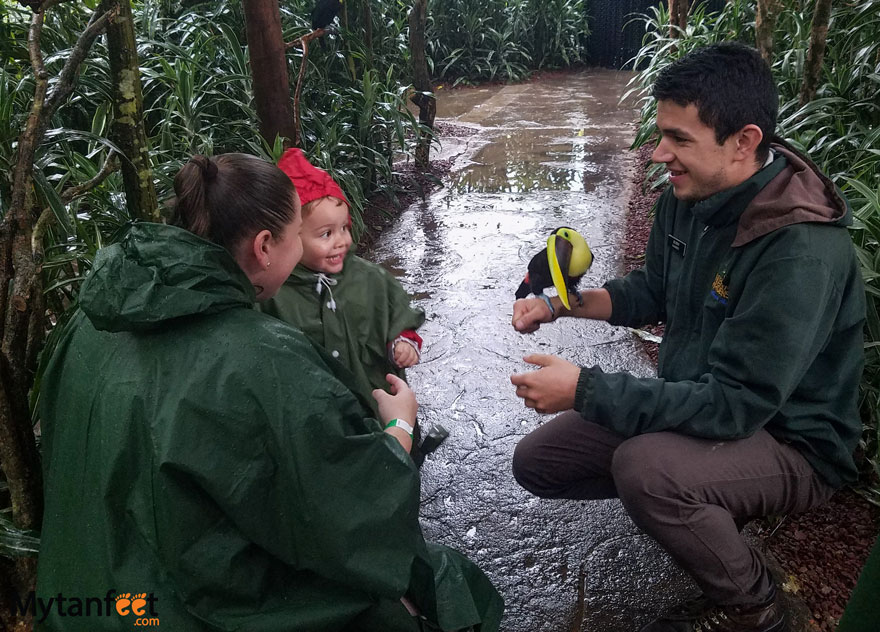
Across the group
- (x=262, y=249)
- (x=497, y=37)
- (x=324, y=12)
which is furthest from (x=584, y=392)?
(x=497, y=37)

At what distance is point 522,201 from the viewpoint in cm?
602

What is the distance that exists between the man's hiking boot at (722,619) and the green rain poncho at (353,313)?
104cm

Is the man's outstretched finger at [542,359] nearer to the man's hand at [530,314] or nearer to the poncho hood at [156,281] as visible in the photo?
the man's hand at [530,314]

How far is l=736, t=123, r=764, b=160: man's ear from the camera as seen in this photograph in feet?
5.81

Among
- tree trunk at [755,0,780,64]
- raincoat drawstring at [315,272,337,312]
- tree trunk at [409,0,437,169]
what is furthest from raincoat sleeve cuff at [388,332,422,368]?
tree trunk at [409,0,437,169]

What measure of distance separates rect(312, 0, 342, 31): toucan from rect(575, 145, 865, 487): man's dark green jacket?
4.15 metres

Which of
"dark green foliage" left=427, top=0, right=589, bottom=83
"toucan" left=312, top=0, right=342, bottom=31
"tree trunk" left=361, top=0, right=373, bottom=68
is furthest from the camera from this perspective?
"dark green foliage" left=427, top=0, right=589, bottom=83

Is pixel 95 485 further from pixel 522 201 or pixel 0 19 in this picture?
pixel 522 201

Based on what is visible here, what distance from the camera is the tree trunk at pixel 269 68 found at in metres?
3.72

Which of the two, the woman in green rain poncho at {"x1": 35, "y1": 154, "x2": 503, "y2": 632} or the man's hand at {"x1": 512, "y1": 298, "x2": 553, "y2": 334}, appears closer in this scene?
the woman in green rain poncho at {"x1": 35, "y1": 154, "x2": 503, "y2": 632}

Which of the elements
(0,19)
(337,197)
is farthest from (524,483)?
(0,19)

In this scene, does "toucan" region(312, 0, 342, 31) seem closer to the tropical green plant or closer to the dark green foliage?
the tropical green plant

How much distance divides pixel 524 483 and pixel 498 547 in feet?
0.99

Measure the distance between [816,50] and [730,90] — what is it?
2495 mm
